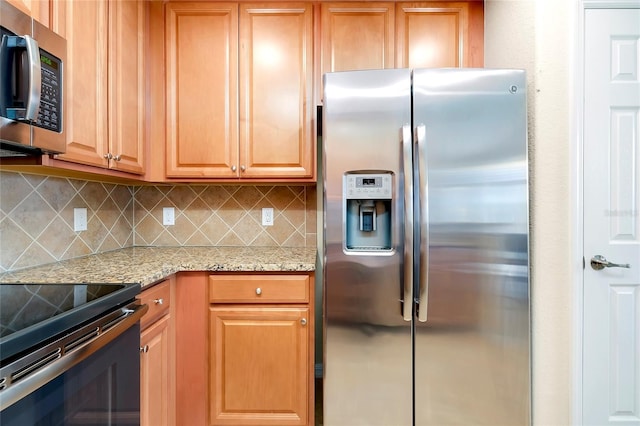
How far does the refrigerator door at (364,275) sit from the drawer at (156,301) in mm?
718

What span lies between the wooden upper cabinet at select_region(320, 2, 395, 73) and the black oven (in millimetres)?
1519

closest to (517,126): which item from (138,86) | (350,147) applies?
(350,147)

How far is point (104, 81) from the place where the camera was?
54.1 inches

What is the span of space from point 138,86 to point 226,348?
4.73 feet

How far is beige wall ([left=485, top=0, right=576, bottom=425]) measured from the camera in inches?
53.9

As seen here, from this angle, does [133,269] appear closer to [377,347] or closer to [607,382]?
[377,347]

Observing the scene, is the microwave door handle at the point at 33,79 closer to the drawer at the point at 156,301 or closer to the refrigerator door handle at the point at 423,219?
the drawer at the point at 156,301

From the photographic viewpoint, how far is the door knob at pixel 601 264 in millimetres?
1377

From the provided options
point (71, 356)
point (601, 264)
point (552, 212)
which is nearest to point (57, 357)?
point (71, 356)

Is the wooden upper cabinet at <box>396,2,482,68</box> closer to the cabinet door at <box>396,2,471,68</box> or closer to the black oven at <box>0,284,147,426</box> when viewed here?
the cabinet door at <box>396,2,471,68</box>

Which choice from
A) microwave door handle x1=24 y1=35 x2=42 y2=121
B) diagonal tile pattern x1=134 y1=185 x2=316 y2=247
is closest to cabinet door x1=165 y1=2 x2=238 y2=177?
diagonal tile pattern x1=134 y1=185 x2=316 y2=247

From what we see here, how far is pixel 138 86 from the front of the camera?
1.65m

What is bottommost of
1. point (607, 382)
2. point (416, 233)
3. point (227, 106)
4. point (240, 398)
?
point (240, 398)

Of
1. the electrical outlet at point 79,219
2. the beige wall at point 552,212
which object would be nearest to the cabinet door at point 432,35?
the beige wall at point 552,212
